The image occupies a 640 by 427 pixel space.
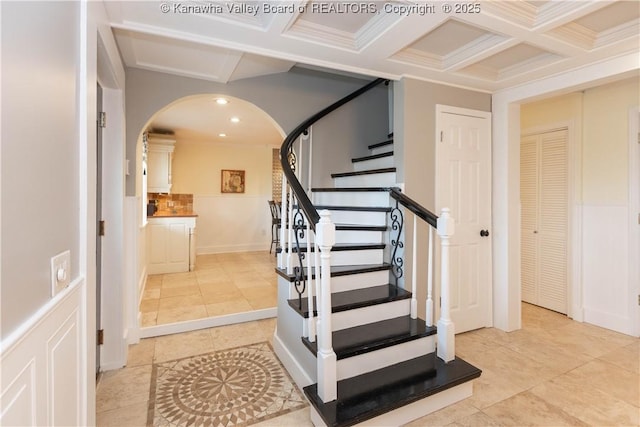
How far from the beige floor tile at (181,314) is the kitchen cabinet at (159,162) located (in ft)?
9.58

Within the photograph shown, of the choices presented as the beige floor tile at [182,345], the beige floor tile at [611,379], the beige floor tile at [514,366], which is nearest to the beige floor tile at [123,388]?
the beige floor tile at [182,345]

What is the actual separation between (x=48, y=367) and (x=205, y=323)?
2159 mm

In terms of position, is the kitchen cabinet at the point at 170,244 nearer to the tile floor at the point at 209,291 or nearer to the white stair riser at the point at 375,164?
the tile floor at the point at 209,291

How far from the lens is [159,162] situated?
5.59 metres

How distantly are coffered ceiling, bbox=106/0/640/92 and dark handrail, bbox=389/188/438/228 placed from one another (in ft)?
3.24

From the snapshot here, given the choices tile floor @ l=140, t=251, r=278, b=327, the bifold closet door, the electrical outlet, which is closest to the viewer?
the electrical outlet

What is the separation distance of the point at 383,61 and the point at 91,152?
1.98 metres

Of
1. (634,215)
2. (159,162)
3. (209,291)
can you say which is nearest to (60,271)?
(209,291)

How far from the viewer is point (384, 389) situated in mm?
1787

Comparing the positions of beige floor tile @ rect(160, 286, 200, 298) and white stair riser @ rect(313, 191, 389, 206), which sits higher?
white stair riser @ rect(313, 191, 389, 206)

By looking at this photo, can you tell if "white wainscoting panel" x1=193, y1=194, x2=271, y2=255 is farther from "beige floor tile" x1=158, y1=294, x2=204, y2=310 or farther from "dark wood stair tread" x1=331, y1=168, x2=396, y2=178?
"dark wood stair tread" x1=331, y1=168, x2=396, y2=178

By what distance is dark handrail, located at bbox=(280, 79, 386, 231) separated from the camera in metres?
1.86

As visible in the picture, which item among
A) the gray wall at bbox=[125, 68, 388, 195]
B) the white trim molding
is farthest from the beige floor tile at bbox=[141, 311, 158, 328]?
the white trim molding

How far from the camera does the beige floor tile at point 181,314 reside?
306 cm
